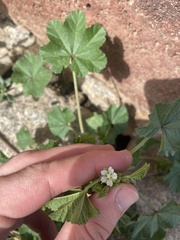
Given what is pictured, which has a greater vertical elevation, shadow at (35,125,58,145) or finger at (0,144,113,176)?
finger at (0,144,113,176)

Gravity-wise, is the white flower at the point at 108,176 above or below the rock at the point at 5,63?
below

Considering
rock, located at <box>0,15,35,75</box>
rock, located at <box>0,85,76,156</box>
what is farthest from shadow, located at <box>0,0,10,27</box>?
rock, located at <box>0,85,76,156</box>

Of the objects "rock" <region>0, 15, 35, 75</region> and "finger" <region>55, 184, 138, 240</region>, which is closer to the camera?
"finger" <region>55, 184, 138, 240</region>

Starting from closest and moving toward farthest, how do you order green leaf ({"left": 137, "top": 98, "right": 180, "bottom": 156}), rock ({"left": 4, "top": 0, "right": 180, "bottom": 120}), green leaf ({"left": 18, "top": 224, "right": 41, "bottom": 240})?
green leaf ({"left": 137, "top": 98, "right": 180, "bottom": 156})
rock ({"left": 4, "top": 0, "right": 180, "bottom": 120})
green leaf ({"left": 18, "top": 224, "right": 41, "bottom": 240})

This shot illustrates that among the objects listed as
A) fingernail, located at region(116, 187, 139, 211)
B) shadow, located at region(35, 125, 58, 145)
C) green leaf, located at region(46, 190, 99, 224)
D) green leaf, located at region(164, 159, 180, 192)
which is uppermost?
green leaf, located at region(46, 190, 99, 224)

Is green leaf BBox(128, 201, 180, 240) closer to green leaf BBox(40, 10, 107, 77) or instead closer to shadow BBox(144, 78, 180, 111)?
shadow BBox(144, 78, 180, 111)

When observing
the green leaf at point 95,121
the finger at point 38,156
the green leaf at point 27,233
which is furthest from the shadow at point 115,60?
the green leaf at point 27,233

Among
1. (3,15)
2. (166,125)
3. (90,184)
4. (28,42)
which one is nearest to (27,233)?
(90,184)

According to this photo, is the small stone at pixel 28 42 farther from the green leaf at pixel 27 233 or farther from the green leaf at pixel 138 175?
the green leaf at pixel 138 175
